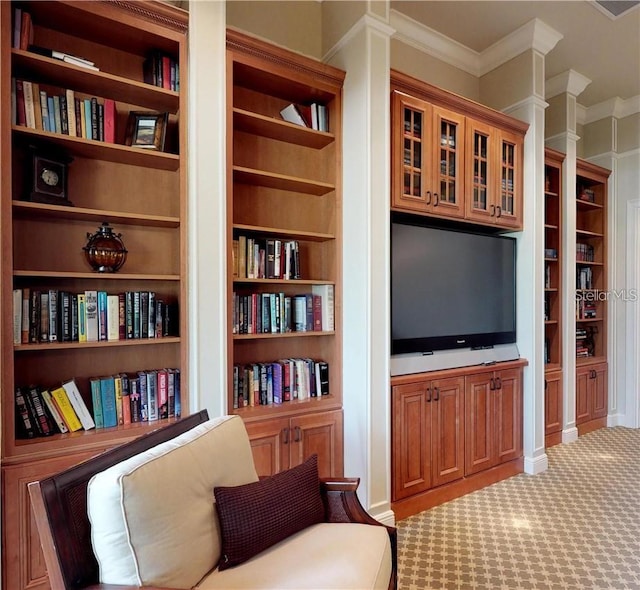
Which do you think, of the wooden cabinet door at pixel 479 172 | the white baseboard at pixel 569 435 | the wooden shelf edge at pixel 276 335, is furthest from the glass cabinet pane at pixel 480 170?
the white baseboard at pixel 569 435

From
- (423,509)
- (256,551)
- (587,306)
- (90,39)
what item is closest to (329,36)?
(90,39)

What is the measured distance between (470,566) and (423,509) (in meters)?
0.54

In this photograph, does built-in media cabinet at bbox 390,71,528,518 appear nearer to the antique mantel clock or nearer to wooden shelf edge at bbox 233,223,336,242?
wooden shelf edge at bbox 233,223,336,242

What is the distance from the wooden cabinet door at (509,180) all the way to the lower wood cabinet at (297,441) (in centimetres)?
191

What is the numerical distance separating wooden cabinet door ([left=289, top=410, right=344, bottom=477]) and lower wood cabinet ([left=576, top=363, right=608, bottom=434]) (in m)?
2.89

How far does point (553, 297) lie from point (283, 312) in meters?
2.79

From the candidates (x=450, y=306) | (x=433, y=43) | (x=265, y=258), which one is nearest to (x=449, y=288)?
(x=450, y=306)

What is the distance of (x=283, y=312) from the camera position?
2316mm

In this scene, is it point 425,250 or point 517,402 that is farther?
point 517,402

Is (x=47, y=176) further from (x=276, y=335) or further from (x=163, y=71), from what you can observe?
(x=276, y=335)

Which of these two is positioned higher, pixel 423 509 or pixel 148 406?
pixel 148 406

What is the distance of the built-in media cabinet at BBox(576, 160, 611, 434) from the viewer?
404cm

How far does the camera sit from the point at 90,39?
6.34 feet

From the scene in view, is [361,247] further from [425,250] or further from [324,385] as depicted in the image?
[324,385]
